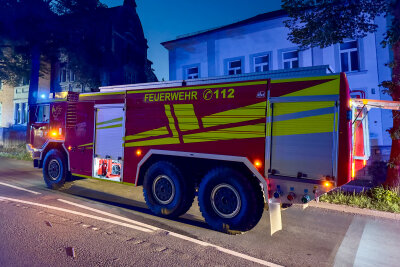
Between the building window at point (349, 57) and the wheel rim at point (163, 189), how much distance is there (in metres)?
12.4

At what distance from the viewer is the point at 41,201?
21.2ft

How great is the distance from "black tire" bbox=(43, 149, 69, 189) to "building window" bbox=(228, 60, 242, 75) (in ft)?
39.8

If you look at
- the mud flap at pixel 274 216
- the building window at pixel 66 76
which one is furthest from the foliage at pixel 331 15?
the building window at pixel 66 76

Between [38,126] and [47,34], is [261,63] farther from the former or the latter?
[47,34]

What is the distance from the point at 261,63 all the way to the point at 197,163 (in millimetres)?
12424

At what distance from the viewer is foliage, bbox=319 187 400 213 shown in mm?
6371

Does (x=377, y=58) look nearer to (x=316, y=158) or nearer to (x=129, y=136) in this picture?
(x=316, y=158)

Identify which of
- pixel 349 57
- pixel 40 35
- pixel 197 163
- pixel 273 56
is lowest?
pixel 197 163

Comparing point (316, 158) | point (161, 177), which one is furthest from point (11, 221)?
point (316, 158)

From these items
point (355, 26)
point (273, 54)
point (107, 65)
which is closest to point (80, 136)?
point (355, 26)

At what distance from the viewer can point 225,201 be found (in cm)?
485

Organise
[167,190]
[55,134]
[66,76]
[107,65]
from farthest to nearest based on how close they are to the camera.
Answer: [66,76]
[107,65]
[55,134]
[167,190]

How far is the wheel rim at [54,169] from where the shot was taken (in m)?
7.85

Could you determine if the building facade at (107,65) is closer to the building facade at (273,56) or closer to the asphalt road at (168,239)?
the building facade at (273,56)
